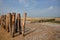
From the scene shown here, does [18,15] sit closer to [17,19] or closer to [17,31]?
[17,19]

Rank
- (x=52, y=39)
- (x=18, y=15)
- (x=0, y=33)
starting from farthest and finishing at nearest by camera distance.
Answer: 1. (x=18, y=15)
2. (x=0, y=33)
3. (x=52, y=39)

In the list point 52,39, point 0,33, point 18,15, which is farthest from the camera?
point 18,15

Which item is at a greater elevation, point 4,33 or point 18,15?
point 18,15

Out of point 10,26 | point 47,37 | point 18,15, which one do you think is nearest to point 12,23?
point 10,26

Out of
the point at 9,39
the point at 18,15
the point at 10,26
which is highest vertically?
the point at 18,15

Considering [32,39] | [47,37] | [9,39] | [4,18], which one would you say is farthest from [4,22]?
[47,37]

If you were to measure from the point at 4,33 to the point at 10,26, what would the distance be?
0.76 metres

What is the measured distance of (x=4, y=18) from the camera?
415 inches

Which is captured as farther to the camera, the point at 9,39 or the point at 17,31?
the point at 17,31

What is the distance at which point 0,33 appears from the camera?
9.57m

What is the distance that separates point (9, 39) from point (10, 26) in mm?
1177

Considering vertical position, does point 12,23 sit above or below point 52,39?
above

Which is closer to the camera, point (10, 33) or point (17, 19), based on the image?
point (10, 33)

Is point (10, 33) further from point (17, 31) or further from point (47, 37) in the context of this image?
point (47, 37)
